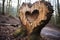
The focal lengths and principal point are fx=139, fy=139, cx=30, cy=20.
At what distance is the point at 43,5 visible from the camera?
2752mm

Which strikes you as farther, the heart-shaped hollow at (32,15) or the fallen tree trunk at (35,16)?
the heart-shaped hollow at (32,15)

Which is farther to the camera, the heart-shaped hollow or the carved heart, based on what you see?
the heart-shaped hollow

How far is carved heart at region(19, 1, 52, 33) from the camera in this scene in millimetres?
2748

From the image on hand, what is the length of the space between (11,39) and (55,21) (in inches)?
198

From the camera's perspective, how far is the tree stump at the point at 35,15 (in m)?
2.72

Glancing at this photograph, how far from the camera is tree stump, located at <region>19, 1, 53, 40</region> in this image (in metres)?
2.72

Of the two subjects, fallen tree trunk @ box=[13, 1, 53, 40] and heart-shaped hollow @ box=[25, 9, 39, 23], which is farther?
heart-shaped hollow @ box=[25, 9, 39, 23]

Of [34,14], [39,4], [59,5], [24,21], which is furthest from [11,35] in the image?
[59,5]

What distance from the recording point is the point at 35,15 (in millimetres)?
2955

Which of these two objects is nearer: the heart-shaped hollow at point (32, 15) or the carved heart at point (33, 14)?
the carved heart at point (33, 14)

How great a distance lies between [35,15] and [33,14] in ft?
0.24

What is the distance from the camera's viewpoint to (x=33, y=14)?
3010 mm

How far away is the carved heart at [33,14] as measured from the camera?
2748 millimetres

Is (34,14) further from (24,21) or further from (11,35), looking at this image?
(11,35)
